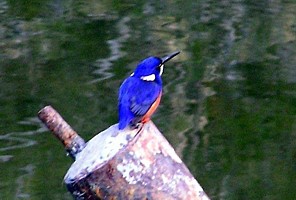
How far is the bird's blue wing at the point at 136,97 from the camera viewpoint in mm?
2764

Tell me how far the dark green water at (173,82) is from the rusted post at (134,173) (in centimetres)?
250

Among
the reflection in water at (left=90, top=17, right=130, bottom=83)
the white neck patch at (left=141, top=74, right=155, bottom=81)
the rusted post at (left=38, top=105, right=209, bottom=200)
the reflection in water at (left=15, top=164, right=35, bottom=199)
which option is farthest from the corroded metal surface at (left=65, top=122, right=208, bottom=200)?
the reflection in water at (left=90, top=17, right=130, bottom=83)

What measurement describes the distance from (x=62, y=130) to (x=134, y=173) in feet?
1.20

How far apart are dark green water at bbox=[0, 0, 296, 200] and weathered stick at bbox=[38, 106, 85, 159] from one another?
2.29m

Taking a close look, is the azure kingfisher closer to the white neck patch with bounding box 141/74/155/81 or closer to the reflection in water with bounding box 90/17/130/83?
the white neck patch with bounding box 141/74/155/81

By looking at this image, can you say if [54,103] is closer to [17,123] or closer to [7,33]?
[17,123]

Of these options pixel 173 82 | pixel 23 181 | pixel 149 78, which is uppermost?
pixel 149 78

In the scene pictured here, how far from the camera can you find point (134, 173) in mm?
2260

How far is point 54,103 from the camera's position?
5.97 meters

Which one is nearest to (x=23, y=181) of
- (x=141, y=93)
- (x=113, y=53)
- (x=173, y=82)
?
(x=173, y=82)

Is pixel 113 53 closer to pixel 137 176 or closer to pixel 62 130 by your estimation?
pixel 62 130

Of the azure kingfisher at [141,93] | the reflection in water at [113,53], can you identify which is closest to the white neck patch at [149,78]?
the azure kingfisher at [141,93]

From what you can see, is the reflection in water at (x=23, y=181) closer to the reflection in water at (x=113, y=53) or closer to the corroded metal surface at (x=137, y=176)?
the reflection in water at (x=113, y=53)

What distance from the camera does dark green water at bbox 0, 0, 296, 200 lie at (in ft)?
16.8
